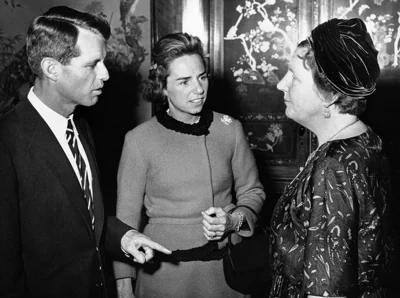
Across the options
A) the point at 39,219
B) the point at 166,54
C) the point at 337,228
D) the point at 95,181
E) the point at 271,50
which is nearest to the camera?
the point at 337,228

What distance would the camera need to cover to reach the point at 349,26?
63.5 inches

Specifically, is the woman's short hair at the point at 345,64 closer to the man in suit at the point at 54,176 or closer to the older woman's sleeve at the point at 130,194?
the man in suit at the point at 54,176

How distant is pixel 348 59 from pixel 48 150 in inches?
43.6

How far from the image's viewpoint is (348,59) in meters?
1.57

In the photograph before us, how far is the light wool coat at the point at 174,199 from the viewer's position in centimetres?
234

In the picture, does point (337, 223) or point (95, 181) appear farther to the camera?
point (95, 181)

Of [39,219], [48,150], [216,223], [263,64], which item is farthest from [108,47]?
[39,219]

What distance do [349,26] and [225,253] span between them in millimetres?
1233

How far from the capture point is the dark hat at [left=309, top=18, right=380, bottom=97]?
1.57m

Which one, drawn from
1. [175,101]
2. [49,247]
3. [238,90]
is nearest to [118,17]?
[238,90]

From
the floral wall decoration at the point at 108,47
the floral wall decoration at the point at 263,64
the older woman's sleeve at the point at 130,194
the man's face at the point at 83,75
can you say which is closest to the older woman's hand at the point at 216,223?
the older woman's sleeve at the point at 130,194

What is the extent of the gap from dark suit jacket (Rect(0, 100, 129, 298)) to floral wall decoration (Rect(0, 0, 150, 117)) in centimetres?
262

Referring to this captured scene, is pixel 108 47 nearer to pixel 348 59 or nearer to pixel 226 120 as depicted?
pixel 226 120

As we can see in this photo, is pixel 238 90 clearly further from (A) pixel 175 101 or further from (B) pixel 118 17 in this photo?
(A) pixel 175 101
